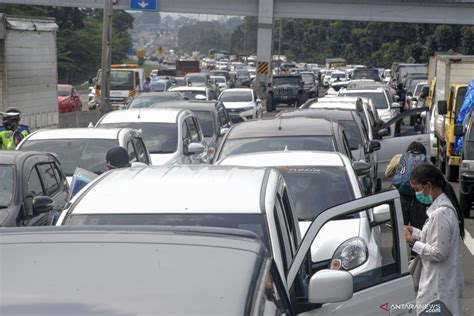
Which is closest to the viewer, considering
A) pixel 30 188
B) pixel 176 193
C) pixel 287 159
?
pixel 176 193

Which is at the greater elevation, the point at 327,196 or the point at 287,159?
the point at 287,159

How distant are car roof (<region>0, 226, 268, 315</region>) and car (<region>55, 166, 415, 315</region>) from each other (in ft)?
4.88

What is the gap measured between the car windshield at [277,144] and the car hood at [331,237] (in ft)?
13.7

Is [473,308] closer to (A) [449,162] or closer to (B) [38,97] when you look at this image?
(A) [449,162]

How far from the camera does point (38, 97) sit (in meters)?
26.4

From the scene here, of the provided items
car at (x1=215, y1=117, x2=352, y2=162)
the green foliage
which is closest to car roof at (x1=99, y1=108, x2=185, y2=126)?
car at (x1=215, y1=117, x2=352, y2=162)

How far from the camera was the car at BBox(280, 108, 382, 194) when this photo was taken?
17422mm

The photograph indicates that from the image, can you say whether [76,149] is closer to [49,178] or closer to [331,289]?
[49,178]

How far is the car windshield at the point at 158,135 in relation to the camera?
17797 mm

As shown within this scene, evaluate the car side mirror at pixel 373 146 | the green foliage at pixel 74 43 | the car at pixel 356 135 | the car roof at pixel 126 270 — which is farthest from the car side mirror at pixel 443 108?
the green foliage at pixel 74 43

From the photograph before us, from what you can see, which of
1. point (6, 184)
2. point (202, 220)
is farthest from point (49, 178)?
point (202, 220)

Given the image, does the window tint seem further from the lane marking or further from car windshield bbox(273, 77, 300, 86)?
car windshield bbox(273, 77, 300, 86)

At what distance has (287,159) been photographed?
10.4 m

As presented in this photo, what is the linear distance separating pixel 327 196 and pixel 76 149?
18.6 feet
